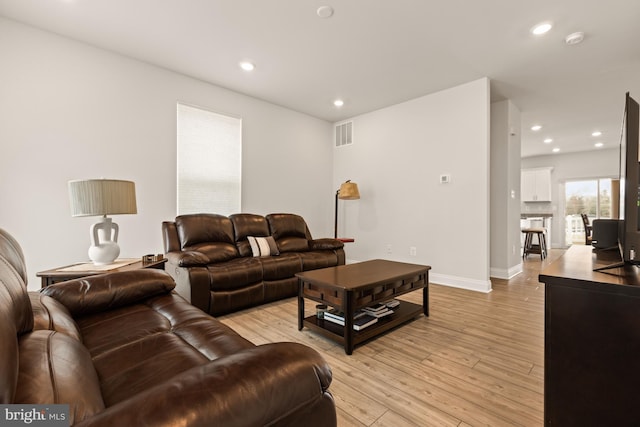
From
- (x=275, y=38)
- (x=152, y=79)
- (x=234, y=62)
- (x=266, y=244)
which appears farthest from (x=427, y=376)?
(x=152, y=79)

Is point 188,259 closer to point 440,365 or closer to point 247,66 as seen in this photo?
point 440,365

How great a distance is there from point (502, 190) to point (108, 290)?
4864mm

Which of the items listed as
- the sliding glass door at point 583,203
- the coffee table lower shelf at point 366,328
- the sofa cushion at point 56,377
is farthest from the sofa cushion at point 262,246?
the sliding glass door at point 583,203

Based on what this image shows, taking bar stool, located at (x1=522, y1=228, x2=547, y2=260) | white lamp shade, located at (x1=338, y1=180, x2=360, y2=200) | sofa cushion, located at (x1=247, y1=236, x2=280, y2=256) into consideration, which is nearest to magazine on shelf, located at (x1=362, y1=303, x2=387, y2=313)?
sofa cushion, located at (x1=247, y1=236, x2=280, y2=256)

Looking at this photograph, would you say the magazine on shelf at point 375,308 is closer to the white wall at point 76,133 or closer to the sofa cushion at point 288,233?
the sofa cushion at point 288,233

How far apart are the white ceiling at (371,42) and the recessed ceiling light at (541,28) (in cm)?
7

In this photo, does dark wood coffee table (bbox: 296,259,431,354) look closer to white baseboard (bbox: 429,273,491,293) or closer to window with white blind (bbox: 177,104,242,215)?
white baseboard (bbox: 429,273,491,293)

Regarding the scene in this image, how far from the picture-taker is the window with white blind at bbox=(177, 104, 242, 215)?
3805mm

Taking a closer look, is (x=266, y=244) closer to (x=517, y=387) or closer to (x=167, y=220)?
(x=167, y=220)

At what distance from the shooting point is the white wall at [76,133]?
2693 mm

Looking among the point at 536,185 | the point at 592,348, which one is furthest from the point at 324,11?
the point at 536,185

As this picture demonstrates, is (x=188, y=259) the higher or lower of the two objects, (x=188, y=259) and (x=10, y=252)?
the lower

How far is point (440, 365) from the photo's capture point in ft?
6.24

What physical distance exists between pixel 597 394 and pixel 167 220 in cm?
398
